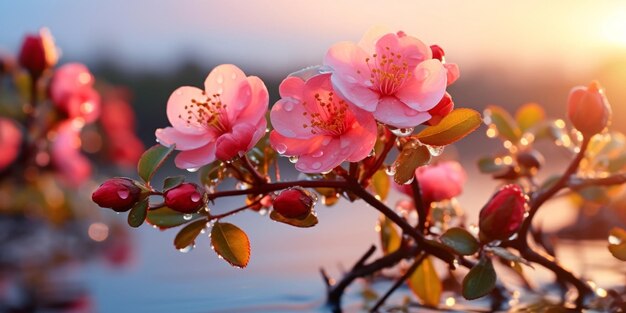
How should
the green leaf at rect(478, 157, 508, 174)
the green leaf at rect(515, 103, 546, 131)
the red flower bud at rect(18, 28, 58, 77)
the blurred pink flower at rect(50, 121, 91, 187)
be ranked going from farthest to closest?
the blurred pink flower at rect(50, 121, 91, 187) < the red flower bud at rect(18, 28, 58, 77) < the green leaf at rect(515, 103, 546, 131) < the green leaf at rect(478, 157, 508, 174)

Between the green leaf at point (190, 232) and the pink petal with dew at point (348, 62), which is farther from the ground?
the pink petal with dew at point (348, 62)

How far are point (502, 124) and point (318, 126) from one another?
1.53 ft

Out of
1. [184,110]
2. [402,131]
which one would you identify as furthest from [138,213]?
[402,131]

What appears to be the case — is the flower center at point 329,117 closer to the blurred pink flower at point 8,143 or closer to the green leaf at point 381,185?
the green leaf at point 381,185

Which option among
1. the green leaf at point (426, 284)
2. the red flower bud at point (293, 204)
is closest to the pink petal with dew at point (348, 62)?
the red flower bud at point (293, 204)

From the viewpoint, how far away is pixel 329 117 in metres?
0.69

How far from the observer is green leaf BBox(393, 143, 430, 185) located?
0.70m

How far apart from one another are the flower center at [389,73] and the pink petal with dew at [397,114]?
0.01 metres

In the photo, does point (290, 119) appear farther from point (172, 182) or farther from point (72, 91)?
point (72, 91)

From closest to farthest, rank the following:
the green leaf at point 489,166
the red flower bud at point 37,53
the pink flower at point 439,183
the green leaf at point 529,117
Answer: the pink flower at point 439,183
the green leaf at point 489,166
the green leaf at point 529,117
the red flower bud at point 37,53

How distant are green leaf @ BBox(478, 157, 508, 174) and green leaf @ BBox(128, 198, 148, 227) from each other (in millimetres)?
466

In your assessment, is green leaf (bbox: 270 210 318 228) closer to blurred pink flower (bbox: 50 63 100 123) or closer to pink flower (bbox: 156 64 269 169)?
pink flower (bbox: 156 64 269 169)

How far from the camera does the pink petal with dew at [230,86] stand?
0.72m

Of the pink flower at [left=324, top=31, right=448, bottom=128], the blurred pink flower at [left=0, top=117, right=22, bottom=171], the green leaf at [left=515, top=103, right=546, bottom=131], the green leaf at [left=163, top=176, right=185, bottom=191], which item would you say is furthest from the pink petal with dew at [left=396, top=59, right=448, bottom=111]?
the blurred pink flower at [left=0, top=117, right=22, bottom=171]
